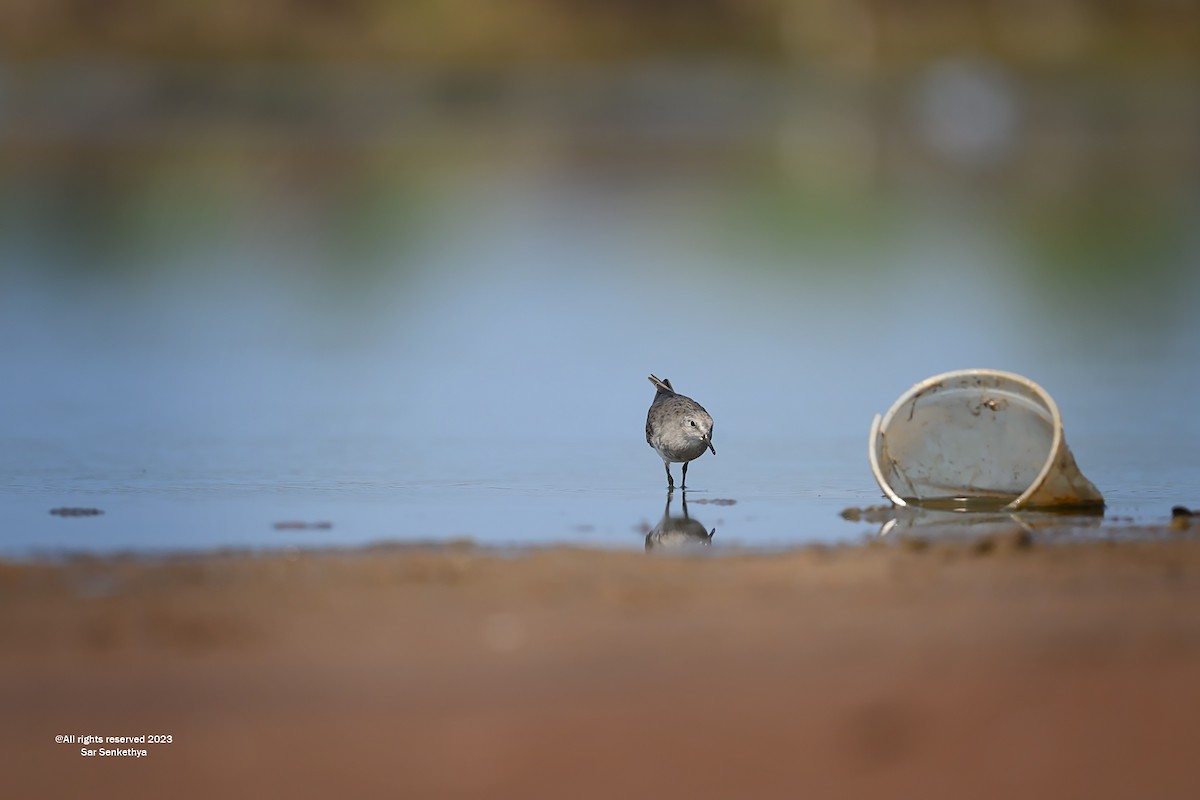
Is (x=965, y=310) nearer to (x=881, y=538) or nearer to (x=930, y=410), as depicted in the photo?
(x=930, y=410)

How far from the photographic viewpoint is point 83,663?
230 inches

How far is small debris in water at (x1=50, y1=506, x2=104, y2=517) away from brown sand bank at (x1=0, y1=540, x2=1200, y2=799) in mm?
1417

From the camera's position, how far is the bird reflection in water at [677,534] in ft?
25.8

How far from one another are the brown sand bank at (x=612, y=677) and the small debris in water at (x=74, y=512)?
1.42 meters

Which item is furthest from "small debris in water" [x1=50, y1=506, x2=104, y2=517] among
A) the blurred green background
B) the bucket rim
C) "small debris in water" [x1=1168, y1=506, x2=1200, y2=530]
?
"small debris in water" [x1=1168, y1=506, x2=1200, y2=530]

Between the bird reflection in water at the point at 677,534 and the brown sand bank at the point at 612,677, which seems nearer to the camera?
the brown sand bank at the point at 612,677

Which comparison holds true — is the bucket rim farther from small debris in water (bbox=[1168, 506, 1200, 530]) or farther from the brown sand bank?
the brown sand bank

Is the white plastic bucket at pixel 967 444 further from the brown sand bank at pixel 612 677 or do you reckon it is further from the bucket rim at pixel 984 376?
the brown sand bank at pixel 612 677

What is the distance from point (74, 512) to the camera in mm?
8570

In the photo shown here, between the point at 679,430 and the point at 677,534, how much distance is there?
0.86m

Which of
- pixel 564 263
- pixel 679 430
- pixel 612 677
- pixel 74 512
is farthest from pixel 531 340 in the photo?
pixel 612 677

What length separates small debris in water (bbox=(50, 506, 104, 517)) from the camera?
8.52m

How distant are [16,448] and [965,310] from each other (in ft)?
28.9

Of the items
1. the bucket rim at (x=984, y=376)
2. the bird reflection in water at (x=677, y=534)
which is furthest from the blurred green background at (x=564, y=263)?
the bucket rim at (x=984, y=376)
